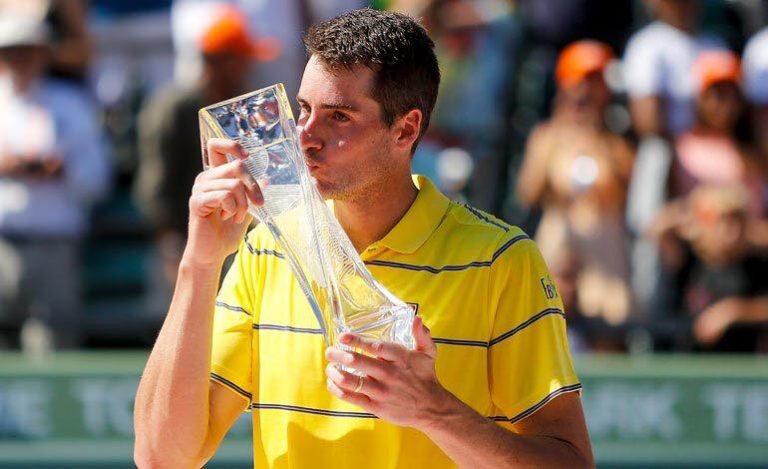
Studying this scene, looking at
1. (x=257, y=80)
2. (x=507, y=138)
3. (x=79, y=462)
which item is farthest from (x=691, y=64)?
(x=79, y=462)

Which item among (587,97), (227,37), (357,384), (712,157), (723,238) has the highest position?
(227,37)

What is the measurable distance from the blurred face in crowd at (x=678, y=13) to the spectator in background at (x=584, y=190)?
52 centimetres

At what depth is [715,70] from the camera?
23.3 feet

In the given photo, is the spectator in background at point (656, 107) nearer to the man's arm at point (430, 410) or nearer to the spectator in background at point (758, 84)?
the spectator in background at point (758, 84)

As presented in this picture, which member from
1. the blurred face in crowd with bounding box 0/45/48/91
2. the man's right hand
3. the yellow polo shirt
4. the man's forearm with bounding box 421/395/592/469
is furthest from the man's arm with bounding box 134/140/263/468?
the blurred face in crowd with bounding box 0/45/48/91

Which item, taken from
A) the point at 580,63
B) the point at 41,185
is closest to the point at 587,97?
the point at 580,63

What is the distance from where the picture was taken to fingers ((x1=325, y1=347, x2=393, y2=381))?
2.11m

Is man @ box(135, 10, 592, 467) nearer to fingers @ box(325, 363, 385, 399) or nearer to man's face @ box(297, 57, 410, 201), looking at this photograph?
man's face @ box(297, 57, 410, 201)

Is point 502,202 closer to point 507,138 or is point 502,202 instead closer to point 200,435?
point 507,138

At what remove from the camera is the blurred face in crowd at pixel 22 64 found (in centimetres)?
675

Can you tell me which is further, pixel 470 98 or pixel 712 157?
pixel 470 98

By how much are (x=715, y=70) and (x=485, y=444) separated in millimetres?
5235

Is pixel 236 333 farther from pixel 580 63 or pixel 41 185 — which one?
pixel 580 63

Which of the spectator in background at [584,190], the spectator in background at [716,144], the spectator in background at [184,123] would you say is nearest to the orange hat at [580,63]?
the spectator in background at [584,190]
